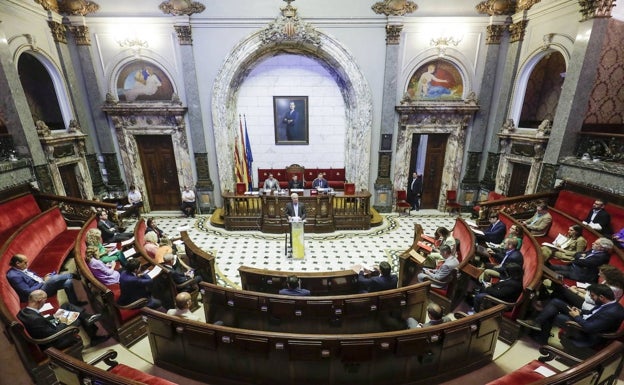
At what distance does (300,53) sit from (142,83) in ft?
16.6

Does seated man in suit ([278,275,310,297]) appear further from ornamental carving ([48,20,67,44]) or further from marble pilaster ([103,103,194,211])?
ornamental carving ([48,20,67,44])

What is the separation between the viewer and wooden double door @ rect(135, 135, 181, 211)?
9344 mm

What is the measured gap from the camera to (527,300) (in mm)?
3766

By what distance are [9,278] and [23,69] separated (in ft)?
25.7

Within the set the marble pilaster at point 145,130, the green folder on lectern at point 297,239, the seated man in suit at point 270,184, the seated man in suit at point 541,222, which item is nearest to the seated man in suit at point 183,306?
the green folder on lectern at point 297,239

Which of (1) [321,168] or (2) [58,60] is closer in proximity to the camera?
(2) [58,60]

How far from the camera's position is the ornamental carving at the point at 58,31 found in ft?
25.3

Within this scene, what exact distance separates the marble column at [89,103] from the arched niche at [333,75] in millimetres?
3508

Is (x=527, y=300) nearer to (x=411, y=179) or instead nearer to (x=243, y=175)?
(x=411, y=179)

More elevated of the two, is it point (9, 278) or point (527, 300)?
point (9, 278)

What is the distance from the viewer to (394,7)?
811 centimetres

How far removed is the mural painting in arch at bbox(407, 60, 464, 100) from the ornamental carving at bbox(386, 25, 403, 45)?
1.15 meters

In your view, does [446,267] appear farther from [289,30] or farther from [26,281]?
[289,30]

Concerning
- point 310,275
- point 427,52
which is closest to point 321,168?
point 427,52
